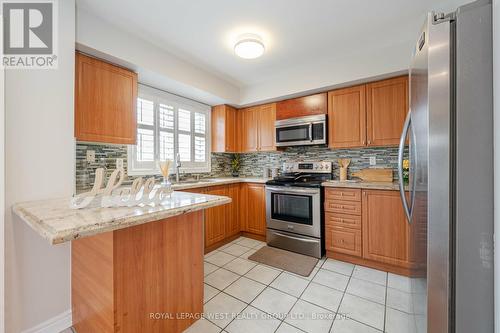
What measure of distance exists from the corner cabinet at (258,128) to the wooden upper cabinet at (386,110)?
1340 mm

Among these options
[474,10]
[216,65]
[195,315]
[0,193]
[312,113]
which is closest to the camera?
[474,10]

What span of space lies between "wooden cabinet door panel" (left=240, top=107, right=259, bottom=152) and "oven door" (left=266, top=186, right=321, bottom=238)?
908mm

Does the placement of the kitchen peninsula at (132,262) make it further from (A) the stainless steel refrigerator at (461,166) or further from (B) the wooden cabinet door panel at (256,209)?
(B) the wooden cabinet door panel at (256,209)

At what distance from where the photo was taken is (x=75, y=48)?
179 centimetres

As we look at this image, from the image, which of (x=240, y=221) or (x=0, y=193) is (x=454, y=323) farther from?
(x=240, y=221)

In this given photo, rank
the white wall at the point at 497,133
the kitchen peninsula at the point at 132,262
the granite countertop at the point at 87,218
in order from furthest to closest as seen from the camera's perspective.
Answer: the kitchen peninsula at the point at 132,262 < the granite countertop at the point at 87,218 < the white wall at the point at 497,133

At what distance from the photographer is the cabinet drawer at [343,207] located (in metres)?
2.41

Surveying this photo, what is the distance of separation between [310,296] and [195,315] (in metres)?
1.00

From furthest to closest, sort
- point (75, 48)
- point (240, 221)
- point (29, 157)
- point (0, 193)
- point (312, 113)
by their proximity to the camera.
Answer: point (240, 221) < point (312, 113) < point (75, 48) < point (29, 157) < point (0, 193)

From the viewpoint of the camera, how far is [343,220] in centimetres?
250

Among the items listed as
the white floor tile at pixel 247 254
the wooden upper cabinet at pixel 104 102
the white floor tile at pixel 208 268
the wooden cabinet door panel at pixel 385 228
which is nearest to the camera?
the wooden upper cabinet at pixel 104 102

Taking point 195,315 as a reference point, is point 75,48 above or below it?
above

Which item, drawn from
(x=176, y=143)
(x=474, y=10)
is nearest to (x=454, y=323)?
(x=474, y=10)

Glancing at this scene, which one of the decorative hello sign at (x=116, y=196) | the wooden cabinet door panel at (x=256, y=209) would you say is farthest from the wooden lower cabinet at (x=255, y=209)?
the decorative hello sign at (x=116, y=196)
